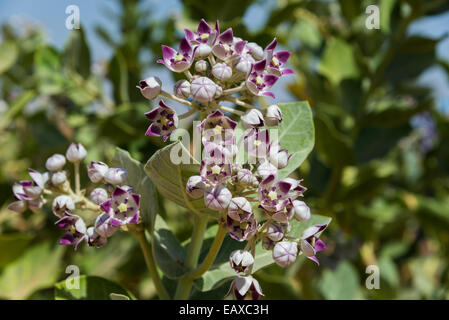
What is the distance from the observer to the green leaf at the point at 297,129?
1293mm

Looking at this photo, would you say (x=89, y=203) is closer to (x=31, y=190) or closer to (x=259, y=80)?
(x=31, y=190)

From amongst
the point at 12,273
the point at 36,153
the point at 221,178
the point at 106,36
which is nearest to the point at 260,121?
the point at 221,178

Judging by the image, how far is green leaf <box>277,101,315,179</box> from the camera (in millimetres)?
1293

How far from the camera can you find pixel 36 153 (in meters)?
2.76

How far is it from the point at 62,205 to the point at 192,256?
341 mm

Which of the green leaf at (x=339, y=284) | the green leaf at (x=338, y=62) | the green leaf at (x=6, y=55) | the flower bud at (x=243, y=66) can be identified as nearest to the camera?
the flower bud at (x=243, y=66)

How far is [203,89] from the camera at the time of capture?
104 cm

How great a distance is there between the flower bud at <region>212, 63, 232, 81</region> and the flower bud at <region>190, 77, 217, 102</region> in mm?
32

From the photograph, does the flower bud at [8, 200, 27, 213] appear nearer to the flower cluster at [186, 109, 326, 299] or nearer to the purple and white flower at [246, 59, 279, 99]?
the flower cluster at [186, 109, 326, 299]

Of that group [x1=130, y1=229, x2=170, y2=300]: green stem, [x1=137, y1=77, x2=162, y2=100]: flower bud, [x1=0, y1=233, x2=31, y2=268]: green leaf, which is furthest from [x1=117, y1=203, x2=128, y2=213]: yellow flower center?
[x1=0, y1=233, x2=31, y2=268]: green leaf

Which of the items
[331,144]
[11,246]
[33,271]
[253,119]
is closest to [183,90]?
[253,119]

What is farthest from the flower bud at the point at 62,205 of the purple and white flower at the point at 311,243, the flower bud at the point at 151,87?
the purple and white flower at the point at 311,243

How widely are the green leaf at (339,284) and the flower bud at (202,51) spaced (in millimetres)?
1467

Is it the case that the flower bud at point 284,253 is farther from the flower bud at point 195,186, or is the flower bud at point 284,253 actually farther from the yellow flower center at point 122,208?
the yellow flower center at point 122,208
